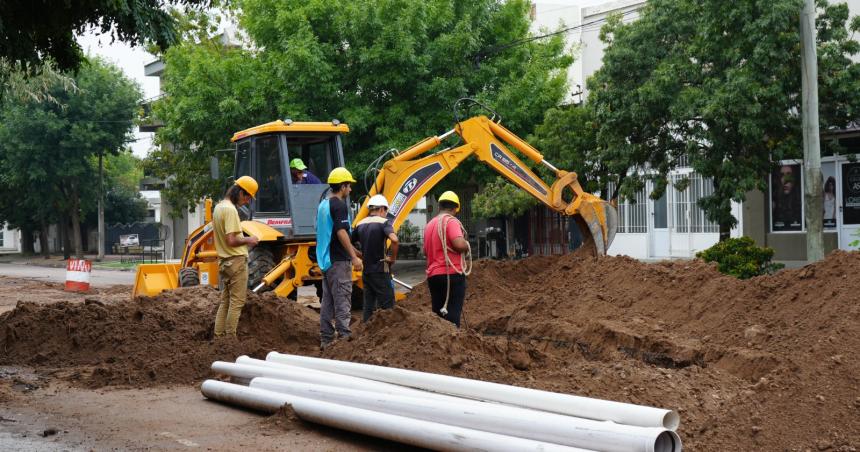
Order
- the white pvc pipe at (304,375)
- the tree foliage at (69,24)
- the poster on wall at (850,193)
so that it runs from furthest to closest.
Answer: the poster on wall at (850,193)
the tree foliage at (69,24)
the white pvc pipe at (304,375)

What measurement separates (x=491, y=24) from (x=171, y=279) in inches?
501

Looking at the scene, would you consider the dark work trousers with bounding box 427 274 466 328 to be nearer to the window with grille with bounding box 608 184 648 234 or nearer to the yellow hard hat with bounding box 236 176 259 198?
the yellow hard hat with bounding box 236 176 259 198

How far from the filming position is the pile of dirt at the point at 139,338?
980 cm

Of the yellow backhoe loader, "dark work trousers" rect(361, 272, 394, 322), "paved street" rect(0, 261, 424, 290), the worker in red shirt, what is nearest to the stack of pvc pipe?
the worker in red shirt

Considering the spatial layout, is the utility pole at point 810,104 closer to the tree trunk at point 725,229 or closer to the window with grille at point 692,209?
the tree trunk at point 725,229

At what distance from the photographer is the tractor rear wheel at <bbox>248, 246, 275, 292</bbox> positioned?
14211mm

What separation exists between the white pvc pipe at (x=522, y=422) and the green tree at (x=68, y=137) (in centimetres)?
4041

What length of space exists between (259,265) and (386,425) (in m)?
8.17

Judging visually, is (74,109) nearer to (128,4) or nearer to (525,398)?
(128,4)

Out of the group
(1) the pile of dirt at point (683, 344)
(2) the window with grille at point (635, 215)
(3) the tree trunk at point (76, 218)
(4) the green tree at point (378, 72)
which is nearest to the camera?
(1) the pile of dirt at point (683, 344)

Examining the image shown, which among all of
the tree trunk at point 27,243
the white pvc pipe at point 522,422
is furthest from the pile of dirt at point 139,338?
the tree trunk at point 27,243

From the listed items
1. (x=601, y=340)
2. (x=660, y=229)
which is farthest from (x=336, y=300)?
(x=660, y=229)

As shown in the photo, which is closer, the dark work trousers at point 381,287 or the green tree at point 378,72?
the dark work trousers at point 381,287

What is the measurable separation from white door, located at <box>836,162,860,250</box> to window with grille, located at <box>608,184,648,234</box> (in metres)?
7.07
